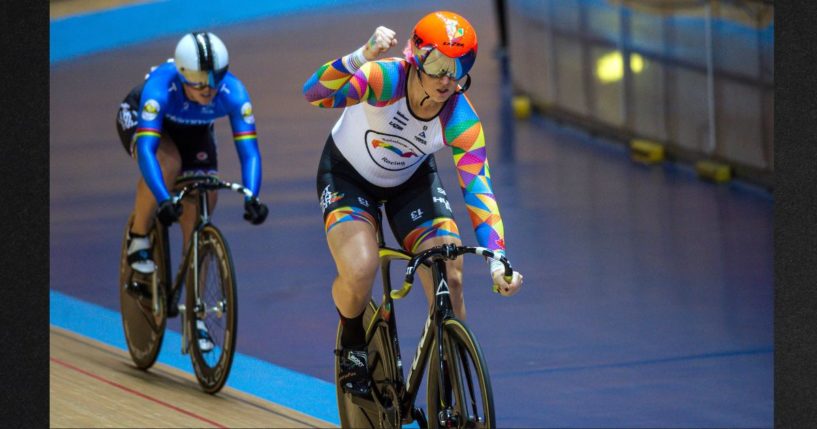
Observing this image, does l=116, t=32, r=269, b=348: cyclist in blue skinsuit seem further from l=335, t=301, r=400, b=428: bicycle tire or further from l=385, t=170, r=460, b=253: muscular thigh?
l=385, t=170, r=460, b=253: muscular thigh

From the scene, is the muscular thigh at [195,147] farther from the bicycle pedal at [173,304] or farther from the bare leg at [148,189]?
the bicycle pedal at [173,304]

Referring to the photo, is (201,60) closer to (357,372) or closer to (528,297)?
(357,372)

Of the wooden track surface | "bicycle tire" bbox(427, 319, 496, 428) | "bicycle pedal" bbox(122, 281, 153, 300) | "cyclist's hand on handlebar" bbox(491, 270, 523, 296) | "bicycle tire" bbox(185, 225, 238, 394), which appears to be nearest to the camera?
"bicycle tire" bbox(427, 319, 496, 428)

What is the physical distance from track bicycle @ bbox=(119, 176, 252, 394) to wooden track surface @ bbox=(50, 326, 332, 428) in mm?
122

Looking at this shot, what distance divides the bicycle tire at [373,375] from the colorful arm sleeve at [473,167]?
1.92ft

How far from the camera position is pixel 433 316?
12.8 feet

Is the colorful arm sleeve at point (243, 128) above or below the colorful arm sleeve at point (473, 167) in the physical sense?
above

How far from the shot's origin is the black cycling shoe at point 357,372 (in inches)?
176

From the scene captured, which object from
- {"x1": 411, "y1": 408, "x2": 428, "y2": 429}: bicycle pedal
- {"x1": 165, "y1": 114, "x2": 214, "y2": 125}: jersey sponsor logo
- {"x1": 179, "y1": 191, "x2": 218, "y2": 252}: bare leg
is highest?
{"x1": 165, "y1": 114, "x2": 214, "y2": 125}: jersey sponsor logo

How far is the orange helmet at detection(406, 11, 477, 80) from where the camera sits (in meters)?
3.83

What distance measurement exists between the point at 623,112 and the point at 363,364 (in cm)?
776

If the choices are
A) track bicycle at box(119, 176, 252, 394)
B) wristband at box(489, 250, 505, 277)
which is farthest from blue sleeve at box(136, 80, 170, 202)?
wristband at box(489, 250, 505, 277)
